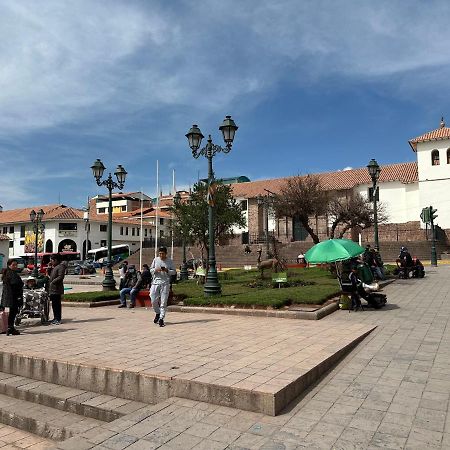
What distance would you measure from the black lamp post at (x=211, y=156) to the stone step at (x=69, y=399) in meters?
A: 7.25

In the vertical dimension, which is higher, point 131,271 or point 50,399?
point 131,271

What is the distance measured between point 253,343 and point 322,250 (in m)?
5.54

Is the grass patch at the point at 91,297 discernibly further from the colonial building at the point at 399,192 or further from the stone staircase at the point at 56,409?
the colonial building at the point at 399,192

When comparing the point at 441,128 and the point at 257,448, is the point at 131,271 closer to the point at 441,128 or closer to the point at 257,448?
the point at 257,448

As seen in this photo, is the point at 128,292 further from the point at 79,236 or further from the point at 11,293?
the point at 79,236

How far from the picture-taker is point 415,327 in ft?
28.2

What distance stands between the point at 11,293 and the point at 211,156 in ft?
24.7

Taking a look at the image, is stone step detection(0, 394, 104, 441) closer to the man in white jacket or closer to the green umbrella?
the man in white jacket

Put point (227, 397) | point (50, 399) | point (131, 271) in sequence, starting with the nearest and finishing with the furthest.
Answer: point (227, 397) < point (50, 399) < point (131, 271)

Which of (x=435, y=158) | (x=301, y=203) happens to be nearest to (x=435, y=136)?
(x=435, y=158)

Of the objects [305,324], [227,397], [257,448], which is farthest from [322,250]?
[257,448]

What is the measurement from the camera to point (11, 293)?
28.2 feet

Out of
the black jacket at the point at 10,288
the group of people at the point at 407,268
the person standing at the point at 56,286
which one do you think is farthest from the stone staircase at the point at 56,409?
the group of people at the point at 407,268

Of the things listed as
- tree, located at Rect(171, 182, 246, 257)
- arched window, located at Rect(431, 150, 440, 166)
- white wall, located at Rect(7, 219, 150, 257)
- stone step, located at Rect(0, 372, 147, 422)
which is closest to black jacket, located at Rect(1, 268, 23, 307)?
stone step, located at Rect(0, 372, 147, 422)
